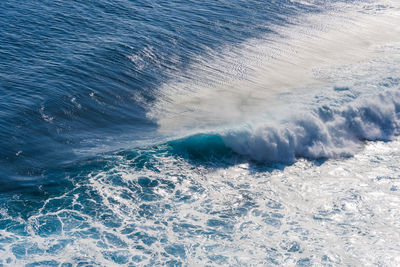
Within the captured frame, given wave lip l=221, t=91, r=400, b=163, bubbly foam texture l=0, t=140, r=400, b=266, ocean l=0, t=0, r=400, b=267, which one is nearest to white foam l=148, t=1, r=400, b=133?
ocean l=0, t=0, r=400, b=267

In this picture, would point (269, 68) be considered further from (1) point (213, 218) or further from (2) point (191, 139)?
(1) point (213, 218)

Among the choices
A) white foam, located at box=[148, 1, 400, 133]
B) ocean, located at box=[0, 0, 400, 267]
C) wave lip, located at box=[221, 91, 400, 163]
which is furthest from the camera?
white foam, located at box=[148, 1, 400, 133]

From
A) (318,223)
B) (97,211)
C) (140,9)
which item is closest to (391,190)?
(318,223)

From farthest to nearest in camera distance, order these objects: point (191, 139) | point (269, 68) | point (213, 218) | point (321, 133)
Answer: point (269, 68) < point (321, 133) < point (191, 139) < point (213, 218)

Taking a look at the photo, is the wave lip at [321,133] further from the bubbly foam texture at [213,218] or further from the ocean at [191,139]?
the bubbly foam texture at [213,218]

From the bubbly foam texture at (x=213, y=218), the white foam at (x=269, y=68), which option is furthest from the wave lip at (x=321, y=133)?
the white foam at (x=269, y=68)

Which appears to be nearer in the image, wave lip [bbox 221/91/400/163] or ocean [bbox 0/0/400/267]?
ocean [bbox 0/0/400/267]

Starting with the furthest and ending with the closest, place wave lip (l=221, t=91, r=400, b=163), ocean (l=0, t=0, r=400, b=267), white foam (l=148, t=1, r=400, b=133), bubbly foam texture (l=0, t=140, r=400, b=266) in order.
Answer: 1. white foam (l=148, t=1, r=400, b=133)
2. wave lip (l=221, t=91, r=400, b=163)
3. ocean (l=0, t=0, r=400, b=267)
4. bubbly foam texture (l=0, t=140, r=400, b=266)

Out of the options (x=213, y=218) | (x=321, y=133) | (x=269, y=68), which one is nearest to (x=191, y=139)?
(x=213, y=218)

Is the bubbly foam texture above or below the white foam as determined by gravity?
below

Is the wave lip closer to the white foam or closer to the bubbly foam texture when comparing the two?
the bubbly foam texture
